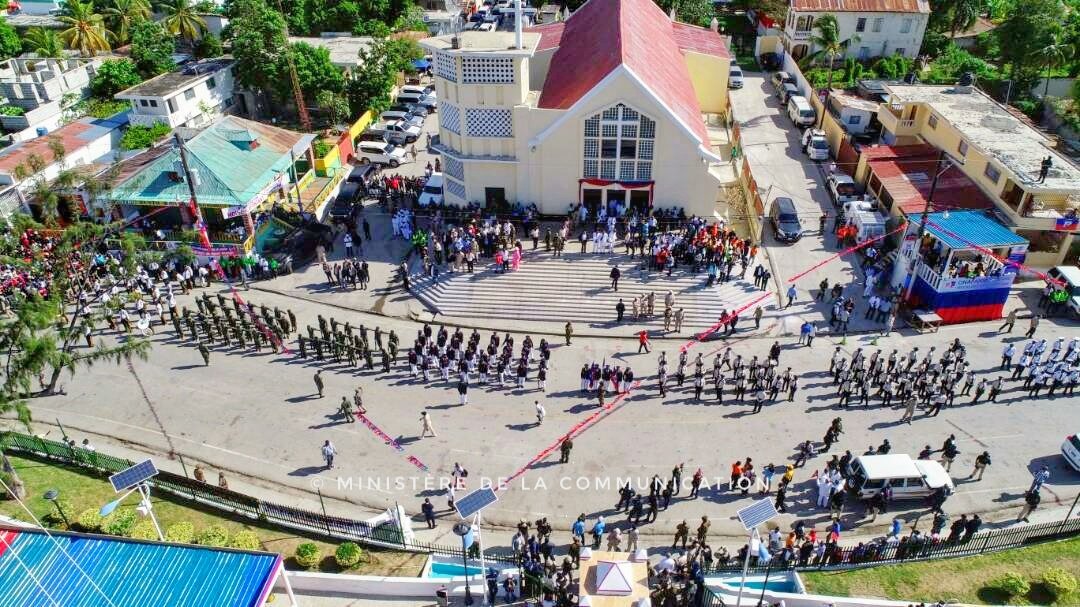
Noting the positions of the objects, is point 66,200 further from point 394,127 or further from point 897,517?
point 897,517

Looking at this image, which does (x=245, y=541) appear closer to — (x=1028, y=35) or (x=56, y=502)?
(x=56, y=502)

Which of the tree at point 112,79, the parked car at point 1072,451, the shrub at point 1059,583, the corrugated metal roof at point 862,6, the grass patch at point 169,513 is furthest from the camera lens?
the corrugated metal roof at point 862,6

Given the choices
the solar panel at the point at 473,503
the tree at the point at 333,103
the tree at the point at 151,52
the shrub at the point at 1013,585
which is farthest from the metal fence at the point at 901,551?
the tree at the point at 151,52

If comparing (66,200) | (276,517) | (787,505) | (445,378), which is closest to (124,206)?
(66,200)

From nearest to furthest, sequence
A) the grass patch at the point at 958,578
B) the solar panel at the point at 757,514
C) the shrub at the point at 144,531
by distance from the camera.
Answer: the solar panel at the point at 757,514
the grass patch at the point at 958,578
the shrub at the point at 144,531

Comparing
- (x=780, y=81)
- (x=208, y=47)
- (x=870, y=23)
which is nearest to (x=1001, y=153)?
(x=780, y=81)

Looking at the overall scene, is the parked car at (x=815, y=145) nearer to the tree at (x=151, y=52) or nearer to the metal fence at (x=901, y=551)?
the metal fence at (x=901, y=551)
